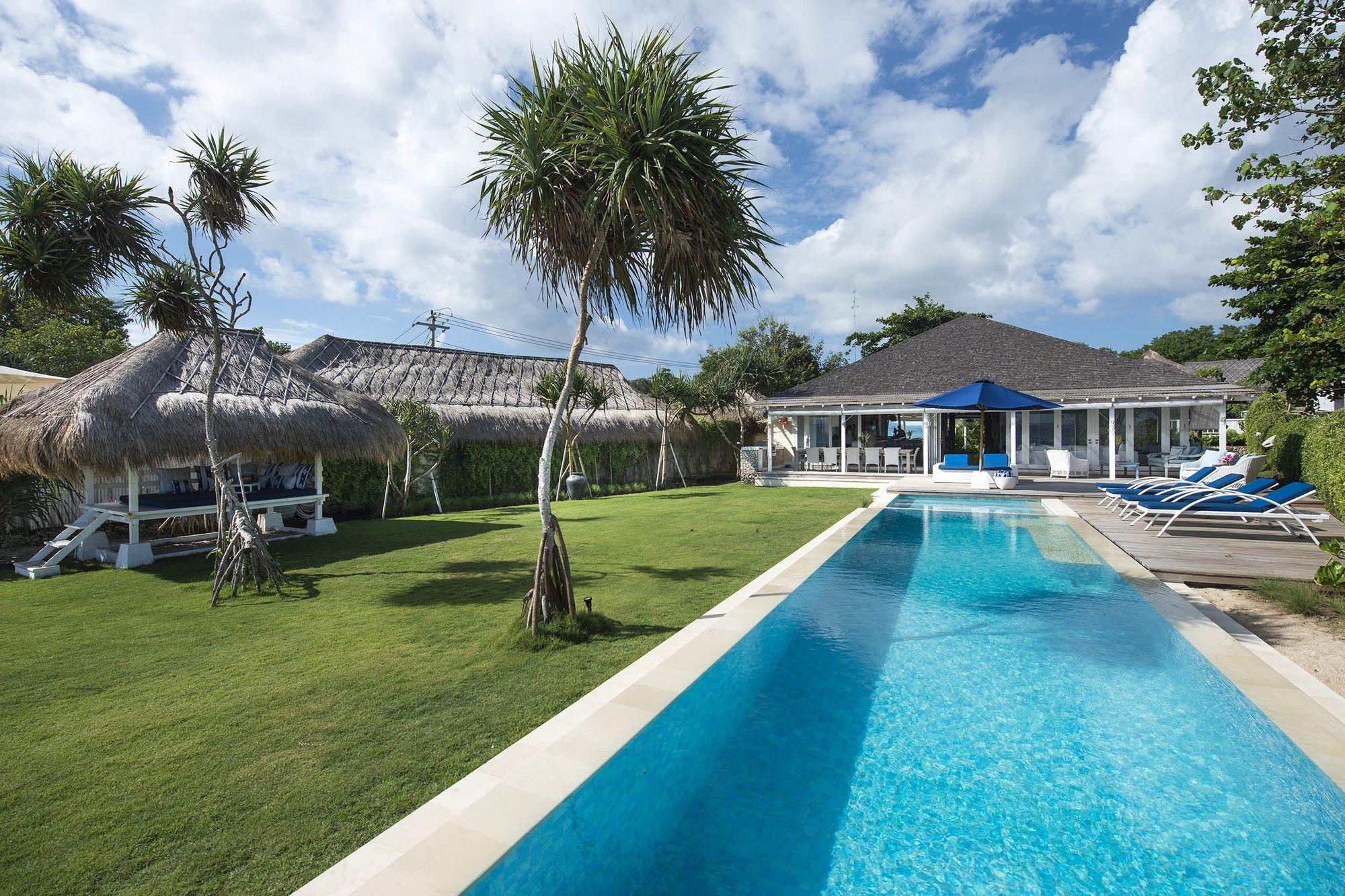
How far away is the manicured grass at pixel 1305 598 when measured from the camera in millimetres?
5172

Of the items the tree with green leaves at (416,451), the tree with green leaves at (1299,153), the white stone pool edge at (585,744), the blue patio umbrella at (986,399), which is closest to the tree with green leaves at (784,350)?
the blue patio umbrella at (986,399)

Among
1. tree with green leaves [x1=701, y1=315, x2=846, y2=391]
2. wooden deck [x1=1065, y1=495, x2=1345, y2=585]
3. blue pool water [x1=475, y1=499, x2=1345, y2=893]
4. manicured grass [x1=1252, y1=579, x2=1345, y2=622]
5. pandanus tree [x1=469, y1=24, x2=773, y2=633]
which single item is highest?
tree with green leaves [x1=701, y1=315, x2=846, y2=391]

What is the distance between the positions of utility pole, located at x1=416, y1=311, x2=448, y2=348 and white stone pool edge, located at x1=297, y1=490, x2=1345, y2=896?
38783 mm

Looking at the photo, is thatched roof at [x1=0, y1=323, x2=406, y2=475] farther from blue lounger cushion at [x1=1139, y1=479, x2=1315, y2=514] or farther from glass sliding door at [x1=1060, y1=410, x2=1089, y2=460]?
glass sliding door at [x1=1060, y1=410, x2=1089, y2=460]

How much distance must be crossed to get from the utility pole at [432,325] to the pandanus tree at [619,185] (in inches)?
1463

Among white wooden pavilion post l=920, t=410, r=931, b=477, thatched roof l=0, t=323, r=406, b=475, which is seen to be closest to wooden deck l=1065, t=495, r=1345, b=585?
white wooden pavilion post l=920, t=410, r=931, b=477

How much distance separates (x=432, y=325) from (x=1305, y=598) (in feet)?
137

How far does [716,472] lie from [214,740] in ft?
73.2

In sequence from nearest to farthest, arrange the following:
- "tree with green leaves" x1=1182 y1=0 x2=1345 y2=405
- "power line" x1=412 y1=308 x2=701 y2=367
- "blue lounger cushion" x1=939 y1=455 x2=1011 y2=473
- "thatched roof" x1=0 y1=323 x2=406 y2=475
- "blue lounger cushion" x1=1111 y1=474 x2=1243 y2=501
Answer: "tree with green leaves" x1=1182 y1=0 x2=1345 y2=405 → "thatched roof" x1=0 y1=323 x2=406 y2=475 → "blue lounger cushion" x1=1111 y1=474 x2=1243 y2=501 → "blue lounger cushion" x1=939 y1=455 x2=1011 y2=473 → "power line" x1=412 y1=308 x2=701 y2=367

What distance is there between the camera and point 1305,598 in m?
5.31

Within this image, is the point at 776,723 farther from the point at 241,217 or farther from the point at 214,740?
the point at 241,217

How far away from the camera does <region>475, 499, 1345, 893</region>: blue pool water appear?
2.54 m

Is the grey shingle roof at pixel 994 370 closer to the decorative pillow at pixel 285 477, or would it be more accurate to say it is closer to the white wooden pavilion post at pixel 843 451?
the white wooden pavilion post at pixel 843 451

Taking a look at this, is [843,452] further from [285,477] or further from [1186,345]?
[1186,345]
